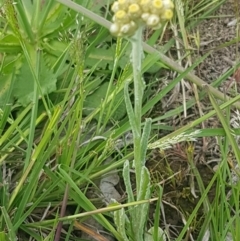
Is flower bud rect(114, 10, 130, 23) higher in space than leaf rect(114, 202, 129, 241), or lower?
higher

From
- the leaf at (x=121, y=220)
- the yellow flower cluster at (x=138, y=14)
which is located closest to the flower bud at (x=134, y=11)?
the yellow flower cluster at (x=138, y=14)

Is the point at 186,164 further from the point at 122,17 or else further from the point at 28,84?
the point at 122,17

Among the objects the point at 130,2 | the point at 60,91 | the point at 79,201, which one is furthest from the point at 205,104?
the point at 130,2

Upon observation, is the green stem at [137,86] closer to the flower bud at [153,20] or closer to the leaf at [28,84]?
the flower bud at [153,20]

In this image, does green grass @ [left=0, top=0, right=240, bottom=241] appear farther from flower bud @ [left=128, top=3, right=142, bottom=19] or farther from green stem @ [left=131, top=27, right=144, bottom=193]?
flower bud @ [left=128, top=3, right=142, bottom=19]

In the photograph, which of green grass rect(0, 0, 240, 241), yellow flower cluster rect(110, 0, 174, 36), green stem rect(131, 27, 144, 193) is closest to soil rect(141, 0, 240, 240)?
green grass rect(0, 0, 240, 241)

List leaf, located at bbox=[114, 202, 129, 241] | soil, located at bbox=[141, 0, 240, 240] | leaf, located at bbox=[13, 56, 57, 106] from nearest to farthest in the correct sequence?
leaf, located at bbox=[114, 202, 129, 241], soil, located at bbox=[141, 0, 240, 240], leaf, located at bbox=[13, 56, 57, 106]

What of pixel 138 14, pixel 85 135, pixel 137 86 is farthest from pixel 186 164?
pixel 138 14

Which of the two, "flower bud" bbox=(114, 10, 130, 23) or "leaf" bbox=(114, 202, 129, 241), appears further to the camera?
"leaf" bbox=(114, 202, 129, 241)
